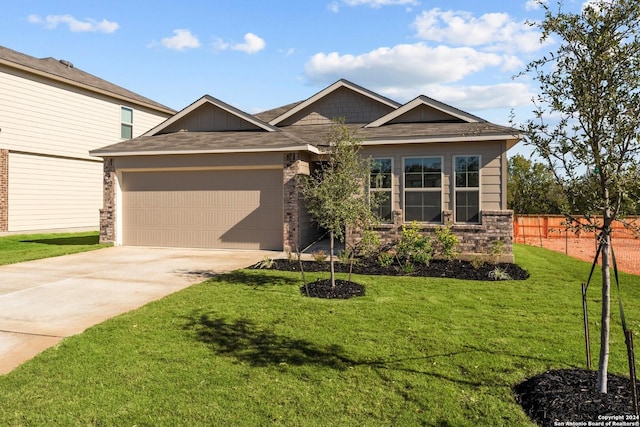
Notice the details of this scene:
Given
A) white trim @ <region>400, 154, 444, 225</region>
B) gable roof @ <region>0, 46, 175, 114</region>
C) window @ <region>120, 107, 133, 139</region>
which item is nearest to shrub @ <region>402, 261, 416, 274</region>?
white trim @ <region>400, 154, 444, 225</region>

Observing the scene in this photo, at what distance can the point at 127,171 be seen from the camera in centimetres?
1493

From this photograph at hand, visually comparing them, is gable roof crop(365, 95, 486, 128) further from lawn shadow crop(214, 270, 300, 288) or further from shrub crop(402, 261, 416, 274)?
lawn shadow crop(214, 270, 300, 288)

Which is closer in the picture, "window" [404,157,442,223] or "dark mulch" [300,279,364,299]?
"dark mulch" [300,279,364,299]

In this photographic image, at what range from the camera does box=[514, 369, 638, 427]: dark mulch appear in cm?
358

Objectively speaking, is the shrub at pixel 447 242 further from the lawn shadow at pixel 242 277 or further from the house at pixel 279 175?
the lawn shadow at pixel 242 277

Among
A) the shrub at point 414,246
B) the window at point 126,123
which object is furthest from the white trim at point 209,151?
the window at point 126,123

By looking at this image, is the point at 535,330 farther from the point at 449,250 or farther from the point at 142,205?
the point at 142,205

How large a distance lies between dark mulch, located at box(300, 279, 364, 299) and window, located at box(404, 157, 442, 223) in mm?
4376

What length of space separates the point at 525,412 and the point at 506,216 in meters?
8.39

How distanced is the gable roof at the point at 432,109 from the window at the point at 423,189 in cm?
206

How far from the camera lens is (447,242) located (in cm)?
Result: 1134

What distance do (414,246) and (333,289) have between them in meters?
3.95

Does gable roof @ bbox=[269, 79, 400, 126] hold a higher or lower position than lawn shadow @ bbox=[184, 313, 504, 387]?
higher

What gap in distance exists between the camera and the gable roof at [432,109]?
43.4ft
